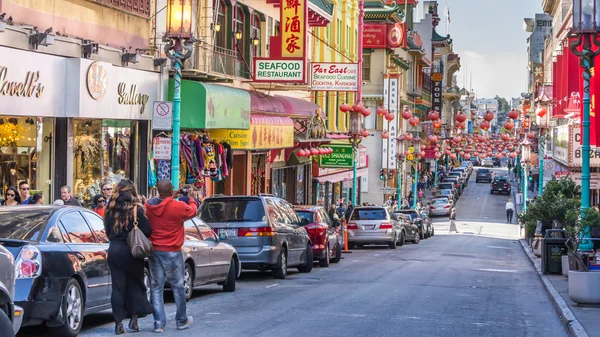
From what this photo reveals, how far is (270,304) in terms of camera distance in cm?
1602

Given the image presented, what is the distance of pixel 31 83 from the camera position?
2073 centimetres

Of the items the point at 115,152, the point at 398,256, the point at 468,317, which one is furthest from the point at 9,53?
the point at 398,256

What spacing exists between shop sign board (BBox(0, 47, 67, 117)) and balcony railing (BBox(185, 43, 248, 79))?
20.3ft

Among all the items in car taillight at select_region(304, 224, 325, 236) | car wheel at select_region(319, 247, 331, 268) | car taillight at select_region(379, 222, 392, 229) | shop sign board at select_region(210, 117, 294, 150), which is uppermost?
shop sign board at select_region(210, 117, 294, 150)

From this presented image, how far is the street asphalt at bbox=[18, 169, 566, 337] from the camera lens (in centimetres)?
1332

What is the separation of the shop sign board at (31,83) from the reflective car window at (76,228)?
7214 millimetres

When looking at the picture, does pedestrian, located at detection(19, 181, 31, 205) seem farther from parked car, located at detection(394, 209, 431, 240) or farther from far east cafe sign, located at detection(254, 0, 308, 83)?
parked car, located at detection(394, 209, 431, 240)

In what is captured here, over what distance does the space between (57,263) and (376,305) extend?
6.17 meters

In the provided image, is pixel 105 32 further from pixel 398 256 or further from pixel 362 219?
pixel 362 219

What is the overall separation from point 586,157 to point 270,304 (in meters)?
8.02

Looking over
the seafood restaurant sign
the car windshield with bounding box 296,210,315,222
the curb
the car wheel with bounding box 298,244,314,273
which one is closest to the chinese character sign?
the seafood restaurant sign

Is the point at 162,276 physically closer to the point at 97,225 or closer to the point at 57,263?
the point at 97,225

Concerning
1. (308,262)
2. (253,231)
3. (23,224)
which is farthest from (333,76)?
(23,224)

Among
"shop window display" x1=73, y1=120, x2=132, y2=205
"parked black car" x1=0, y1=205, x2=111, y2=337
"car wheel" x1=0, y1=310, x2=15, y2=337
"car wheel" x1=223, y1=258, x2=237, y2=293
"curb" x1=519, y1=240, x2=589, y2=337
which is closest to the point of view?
"car wheel" x1=0, y1=310, x2=15, y2=337
